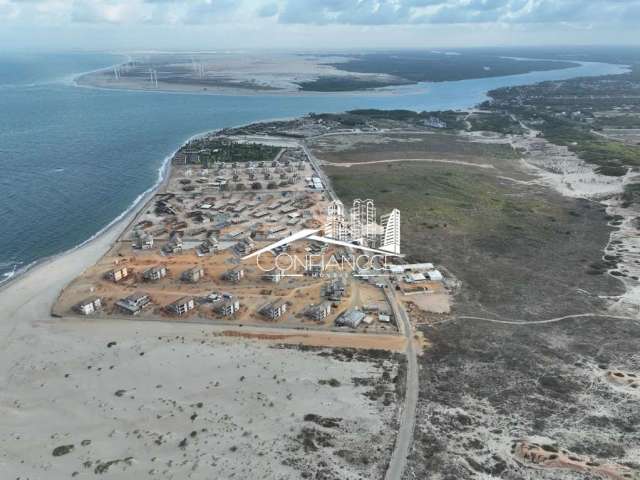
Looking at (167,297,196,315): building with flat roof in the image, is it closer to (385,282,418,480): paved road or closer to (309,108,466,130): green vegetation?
(385,282,418,480): paved road

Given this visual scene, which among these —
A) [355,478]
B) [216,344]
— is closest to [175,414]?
[216,344]

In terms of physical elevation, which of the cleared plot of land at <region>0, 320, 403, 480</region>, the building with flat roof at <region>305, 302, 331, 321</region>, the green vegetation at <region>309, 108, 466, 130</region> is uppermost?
the green vegetation at <region>309, 108, 466, 130</region>

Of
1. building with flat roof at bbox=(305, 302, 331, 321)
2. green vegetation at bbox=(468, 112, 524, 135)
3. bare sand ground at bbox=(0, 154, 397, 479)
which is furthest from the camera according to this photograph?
green vegetation at bbox=(468, 112, 524, 135)

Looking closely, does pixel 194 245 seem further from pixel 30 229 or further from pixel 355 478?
pixel 355 478

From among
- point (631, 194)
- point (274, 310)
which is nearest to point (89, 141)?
point (274, 310)

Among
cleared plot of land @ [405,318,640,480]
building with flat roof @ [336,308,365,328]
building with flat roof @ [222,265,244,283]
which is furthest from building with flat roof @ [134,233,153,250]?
cleared plot of land @ [405,318,640,480]
